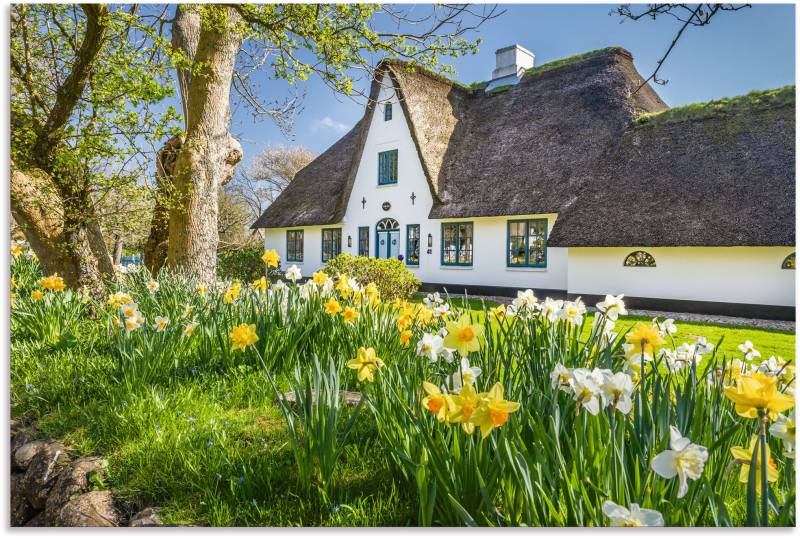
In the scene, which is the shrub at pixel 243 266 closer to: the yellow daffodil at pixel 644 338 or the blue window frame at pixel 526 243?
the blue window frame at pixel 526 243

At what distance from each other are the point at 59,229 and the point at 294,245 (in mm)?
10878

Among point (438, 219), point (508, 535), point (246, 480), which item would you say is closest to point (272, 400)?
point (246, 480)

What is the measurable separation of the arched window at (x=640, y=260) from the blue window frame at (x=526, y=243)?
2.24 meters

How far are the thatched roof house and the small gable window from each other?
0.13 m

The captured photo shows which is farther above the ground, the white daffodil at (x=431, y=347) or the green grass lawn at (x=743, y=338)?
the white daffodil at (x=431, y=347)

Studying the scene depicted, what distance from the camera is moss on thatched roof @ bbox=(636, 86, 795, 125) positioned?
717cm

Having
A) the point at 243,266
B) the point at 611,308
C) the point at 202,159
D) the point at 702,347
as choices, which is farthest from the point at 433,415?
the point at 243,266

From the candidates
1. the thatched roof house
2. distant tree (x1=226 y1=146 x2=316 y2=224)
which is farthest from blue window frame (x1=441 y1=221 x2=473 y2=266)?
distant tree (x1=226 y1=146 x2=316 y2=224)

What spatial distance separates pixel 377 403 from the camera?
187 centimetres

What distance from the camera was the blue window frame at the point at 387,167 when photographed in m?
13.0

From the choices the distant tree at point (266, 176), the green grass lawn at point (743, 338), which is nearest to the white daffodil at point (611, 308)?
the green grass lawn at point (743, 338)

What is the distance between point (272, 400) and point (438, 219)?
31.9ft

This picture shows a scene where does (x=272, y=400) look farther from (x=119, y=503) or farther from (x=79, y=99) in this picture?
(x=79, y=99)

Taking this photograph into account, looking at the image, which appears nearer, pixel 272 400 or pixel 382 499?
pixel 382 499
